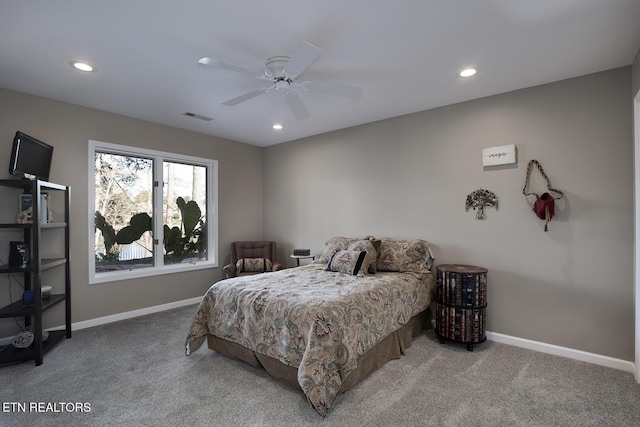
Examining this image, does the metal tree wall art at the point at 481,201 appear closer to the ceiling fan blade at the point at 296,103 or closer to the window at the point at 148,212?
the ceiling fan blade at the point at 296,103

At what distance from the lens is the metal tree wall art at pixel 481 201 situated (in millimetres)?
3369

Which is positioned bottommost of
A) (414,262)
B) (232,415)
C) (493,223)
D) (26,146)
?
(232,415)

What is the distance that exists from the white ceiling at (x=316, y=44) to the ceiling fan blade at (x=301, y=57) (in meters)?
0.22

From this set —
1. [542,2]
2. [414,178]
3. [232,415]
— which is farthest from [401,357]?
[542,2]

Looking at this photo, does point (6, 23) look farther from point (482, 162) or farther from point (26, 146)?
point (482, 162)

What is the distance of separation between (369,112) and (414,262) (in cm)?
190

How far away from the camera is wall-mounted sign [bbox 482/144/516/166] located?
3225 millimetres

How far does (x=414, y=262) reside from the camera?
3602 mm

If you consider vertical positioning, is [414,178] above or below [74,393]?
above

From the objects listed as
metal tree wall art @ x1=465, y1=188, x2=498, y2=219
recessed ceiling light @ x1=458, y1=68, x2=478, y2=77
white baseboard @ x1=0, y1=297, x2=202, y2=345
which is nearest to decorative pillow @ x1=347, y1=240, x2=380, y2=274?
metal tree wall art @ x1=465, y1=188, x2=498, y2=219

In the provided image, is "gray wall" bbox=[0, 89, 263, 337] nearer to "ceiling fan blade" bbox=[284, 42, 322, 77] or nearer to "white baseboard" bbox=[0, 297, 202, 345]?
"white baseboard" bbox=[0, 297, 202, 345]

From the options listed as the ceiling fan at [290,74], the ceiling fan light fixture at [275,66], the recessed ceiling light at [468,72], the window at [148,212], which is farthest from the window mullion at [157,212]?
the recessed ceiling light at [468,72]

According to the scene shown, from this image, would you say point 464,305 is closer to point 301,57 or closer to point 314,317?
point 314,317

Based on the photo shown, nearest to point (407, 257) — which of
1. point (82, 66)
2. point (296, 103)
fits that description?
point (296, 103)
